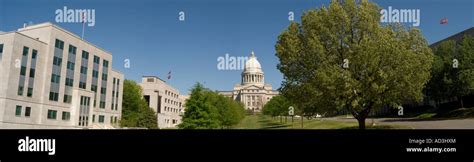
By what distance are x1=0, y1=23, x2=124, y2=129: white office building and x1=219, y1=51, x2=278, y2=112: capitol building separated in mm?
113441

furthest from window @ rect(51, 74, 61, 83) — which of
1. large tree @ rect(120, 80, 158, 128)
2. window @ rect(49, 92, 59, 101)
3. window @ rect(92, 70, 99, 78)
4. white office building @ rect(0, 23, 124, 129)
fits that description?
large tree @ rect(120, 80, 158, 128)

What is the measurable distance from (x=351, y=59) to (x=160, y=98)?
7753 cm

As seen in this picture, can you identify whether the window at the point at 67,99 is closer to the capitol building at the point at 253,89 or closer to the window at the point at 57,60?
the window at the point at 57,60

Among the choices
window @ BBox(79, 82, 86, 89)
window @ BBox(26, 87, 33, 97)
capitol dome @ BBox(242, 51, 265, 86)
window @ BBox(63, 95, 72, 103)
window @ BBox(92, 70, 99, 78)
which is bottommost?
window @ BBox(63, 95, 72, 103)

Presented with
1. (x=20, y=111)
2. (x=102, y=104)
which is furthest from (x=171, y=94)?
(x=20, y=111)

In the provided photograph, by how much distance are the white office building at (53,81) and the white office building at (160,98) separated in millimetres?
25518

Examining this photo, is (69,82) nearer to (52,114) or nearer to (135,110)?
(52,114)

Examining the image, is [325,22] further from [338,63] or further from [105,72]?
[105,72]

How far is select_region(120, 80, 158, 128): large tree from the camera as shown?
7188cm

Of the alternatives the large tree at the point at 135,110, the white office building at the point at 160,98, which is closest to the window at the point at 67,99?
the large tree at the point at 135,110

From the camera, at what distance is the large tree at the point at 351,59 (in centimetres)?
2445

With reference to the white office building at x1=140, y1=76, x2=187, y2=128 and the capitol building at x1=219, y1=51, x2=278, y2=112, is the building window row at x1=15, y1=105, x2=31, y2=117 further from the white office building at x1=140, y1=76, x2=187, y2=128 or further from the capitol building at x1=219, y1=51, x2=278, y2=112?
the capitol building at x1=219, y1=51, x2=278, y2=112

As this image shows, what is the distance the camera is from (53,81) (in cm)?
5194
